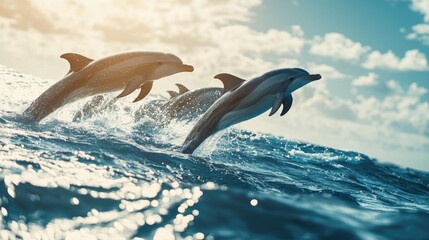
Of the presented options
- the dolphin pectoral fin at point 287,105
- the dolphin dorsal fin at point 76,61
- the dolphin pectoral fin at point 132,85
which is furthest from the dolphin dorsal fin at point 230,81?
the dolphin dorsal fin at point 76,61

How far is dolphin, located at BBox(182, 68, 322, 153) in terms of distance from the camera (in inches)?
356

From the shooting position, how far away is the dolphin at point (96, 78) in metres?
9.87

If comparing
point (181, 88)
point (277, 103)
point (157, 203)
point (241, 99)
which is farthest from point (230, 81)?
point (181, 88)

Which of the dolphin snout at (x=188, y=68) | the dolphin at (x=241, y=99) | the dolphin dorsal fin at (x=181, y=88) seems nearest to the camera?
the dolphin at (x=241, y=99)

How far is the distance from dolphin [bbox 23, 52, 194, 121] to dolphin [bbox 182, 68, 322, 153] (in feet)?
6.23

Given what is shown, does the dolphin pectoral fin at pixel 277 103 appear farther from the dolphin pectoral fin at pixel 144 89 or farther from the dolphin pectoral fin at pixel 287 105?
the dolphin pectoral fin at pixel 144 89

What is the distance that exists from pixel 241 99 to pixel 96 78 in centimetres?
323

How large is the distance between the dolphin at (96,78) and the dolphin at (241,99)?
1.90 metres

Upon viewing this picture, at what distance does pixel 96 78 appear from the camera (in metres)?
9.86

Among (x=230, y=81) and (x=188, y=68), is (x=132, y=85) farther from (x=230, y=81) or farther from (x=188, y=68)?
(x=230, y=81)

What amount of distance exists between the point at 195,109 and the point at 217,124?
474 centimetres

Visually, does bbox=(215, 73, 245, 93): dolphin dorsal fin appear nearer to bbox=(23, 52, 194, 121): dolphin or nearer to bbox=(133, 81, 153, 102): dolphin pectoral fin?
bbox=(23, 52, 194, 121): dolphin

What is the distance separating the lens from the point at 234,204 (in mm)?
5176

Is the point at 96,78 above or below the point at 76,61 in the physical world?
below
